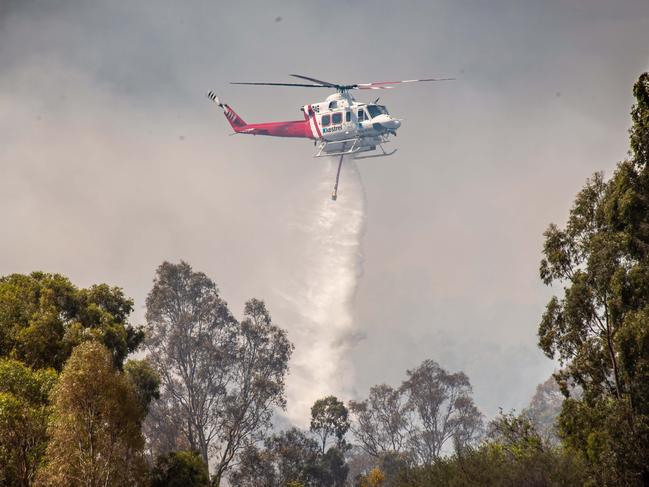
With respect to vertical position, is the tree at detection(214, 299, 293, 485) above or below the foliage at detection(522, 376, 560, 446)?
below

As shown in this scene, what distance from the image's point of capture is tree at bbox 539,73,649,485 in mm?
20859

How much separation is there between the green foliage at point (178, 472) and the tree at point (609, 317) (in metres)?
17.3

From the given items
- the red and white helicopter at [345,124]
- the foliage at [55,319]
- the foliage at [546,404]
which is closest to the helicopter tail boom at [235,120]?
the red and white helicopter at [345,124]

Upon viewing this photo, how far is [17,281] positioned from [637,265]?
27.9 m

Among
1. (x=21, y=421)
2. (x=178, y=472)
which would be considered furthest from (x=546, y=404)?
(x=21, y=421)

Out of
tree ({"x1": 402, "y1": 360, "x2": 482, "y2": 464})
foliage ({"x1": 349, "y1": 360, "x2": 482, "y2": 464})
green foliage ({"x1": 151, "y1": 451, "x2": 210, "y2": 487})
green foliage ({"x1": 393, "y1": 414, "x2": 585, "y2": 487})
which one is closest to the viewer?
green foliage ({"x1": 393, "y1": 414, "x2": 585, "y2": 487})

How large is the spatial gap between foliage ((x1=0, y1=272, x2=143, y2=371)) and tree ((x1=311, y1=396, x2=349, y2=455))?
32.4 metres

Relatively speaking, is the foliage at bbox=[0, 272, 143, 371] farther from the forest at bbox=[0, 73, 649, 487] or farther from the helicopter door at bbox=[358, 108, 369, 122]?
the helicopter door at bbox=[358, 108, 369, 122]

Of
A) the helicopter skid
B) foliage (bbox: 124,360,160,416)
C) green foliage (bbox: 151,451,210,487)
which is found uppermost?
the helicopter skid

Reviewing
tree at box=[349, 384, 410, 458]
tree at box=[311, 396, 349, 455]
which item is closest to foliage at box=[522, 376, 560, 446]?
tree at box=[349, 384, 410, 458]

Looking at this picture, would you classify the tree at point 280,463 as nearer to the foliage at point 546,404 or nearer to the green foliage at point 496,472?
the green foliage at point 496,472

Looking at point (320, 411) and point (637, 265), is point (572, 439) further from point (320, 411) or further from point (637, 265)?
point (320, 411)

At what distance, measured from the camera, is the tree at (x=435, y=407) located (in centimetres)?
7825

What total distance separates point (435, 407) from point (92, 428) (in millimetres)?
64245
